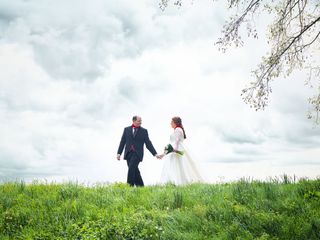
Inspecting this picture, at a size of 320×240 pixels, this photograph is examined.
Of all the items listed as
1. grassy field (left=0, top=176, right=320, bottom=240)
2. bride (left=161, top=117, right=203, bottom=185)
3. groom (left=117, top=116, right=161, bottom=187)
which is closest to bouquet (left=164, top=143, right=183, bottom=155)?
bride (left=161, top=117, right=203, bottom=185)

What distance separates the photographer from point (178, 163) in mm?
15062

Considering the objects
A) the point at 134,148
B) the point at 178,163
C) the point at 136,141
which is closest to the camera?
the point at 178,163

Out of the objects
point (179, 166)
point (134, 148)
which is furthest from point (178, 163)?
point (134, 148)

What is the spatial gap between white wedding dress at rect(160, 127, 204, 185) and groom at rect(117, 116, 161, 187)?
1.01 meters

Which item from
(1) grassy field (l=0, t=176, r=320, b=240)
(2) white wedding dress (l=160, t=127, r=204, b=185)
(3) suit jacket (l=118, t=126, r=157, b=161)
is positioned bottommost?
(1) grassy field (l=0, t=176, r=320, b=240)

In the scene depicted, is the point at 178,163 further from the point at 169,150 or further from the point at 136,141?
the point at 136,141

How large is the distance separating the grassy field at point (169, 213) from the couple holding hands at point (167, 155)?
3.30m

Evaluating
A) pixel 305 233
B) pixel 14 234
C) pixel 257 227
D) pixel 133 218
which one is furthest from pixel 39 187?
pixel 305 233

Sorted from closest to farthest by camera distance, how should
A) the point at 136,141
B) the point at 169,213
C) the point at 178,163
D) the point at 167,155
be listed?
the point at 169,213
the point at 178,163
the point at 167,155
the point at 136,141

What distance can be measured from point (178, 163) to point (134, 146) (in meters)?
1.82

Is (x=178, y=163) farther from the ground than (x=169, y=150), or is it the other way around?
(x=169, y=150)

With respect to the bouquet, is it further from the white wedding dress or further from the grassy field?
the grassy field

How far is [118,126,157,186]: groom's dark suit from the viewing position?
15.4m

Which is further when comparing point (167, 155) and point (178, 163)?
point (167, 155)
